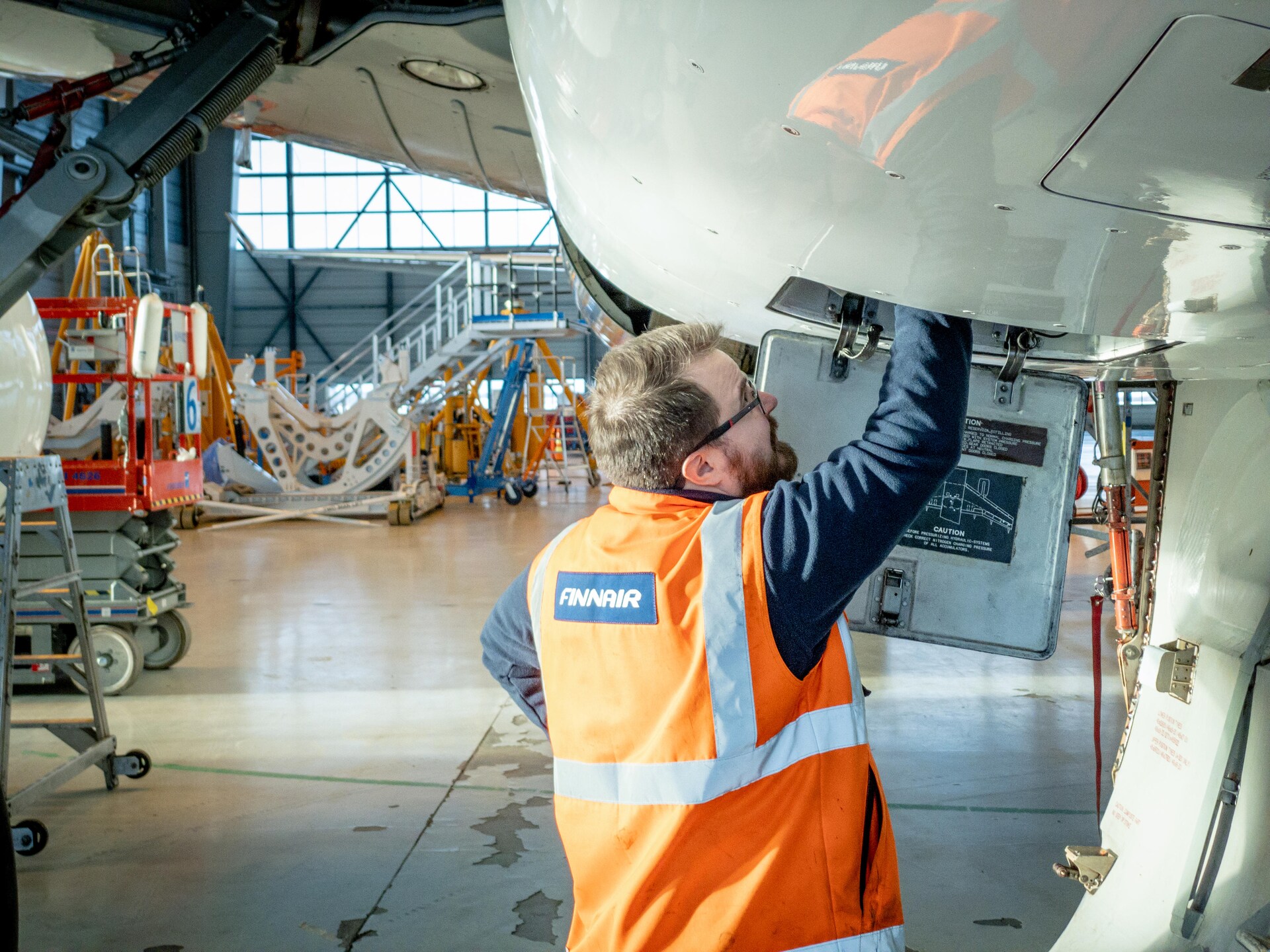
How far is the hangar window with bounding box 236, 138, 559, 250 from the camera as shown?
89.8 ft

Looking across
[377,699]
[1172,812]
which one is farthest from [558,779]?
[377,699]

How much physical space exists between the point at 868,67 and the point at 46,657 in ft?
14.0

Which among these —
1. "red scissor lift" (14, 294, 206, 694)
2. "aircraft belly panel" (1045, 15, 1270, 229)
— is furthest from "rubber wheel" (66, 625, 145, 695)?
"aircraft belly panel" (1045, 15, 1270, 229)

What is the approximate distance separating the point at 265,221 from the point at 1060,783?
91.7 feet

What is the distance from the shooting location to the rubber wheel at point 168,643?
5641mm

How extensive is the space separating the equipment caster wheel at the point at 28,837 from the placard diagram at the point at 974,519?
302 centimetres

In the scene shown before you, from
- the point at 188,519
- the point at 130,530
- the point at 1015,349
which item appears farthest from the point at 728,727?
the point at 188,519

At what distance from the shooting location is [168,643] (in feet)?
Answer: 18.6

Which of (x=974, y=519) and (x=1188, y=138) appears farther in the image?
(x=974, y=519)

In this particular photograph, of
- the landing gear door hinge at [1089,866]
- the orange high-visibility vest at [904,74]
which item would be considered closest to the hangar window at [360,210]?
the landing gear door hinge at [1089,866]

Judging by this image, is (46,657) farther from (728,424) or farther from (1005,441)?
(1005,441)

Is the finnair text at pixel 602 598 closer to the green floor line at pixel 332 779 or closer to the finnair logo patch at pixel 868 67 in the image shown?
the finnair logo patch at pixel 868 67

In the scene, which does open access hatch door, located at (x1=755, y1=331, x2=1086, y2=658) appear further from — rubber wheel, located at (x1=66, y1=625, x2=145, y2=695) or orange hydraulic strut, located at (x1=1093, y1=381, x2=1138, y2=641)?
rubber wheel, located at (x1=66, y1=625, x2=145, y2=695)

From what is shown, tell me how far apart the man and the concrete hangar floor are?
Result: 1.60 meters
